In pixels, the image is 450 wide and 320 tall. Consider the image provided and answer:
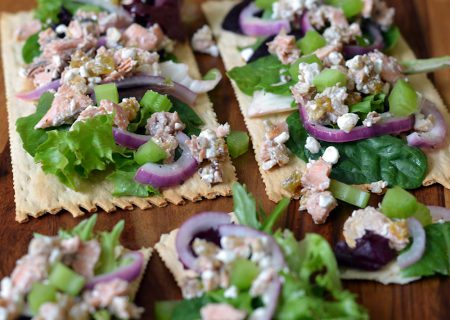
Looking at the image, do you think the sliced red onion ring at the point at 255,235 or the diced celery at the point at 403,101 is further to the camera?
the diced celery at the point at 403,101

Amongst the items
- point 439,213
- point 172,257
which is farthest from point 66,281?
point 439,213

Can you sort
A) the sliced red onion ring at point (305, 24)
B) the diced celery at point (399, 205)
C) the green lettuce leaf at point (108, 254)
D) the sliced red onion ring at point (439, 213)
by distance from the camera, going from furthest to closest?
the sliced red onion ring at point (305, 24)
the sliced red onion ring at point (439, 213)
the diced celery at point (399, 205)
the green lettuce leaf at point (108, 254)

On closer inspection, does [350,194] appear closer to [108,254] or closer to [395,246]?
[395,246]

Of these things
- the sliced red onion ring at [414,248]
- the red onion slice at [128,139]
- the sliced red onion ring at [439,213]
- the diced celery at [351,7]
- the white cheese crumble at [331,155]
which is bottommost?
the sliced red onion ring at [439,213]

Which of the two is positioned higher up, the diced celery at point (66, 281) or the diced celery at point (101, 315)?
the diced celery at point (66, 281)

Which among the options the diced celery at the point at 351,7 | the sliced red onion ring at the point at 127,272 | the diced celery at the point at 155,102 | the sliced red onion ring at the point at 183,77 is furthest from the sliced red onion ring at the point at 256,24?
the sliced red onion ring at the point at 127,272

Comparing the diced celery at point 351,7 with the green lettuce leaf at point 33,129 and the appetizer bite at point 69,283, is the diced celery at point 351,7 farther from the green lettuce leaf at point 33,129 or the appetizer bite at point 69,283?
the appetizer bite at point 69,283

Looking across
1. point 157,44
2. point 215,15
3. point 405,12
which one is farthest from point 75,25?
point 405,12

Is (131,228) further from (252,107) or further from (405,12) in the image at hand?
(405,12)

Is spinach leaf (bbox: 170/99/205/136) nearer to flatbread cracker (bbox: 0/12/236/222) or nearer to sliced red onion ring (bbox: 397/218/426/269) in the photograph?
flatbread cracker (bbox: 0/12/236/222)
